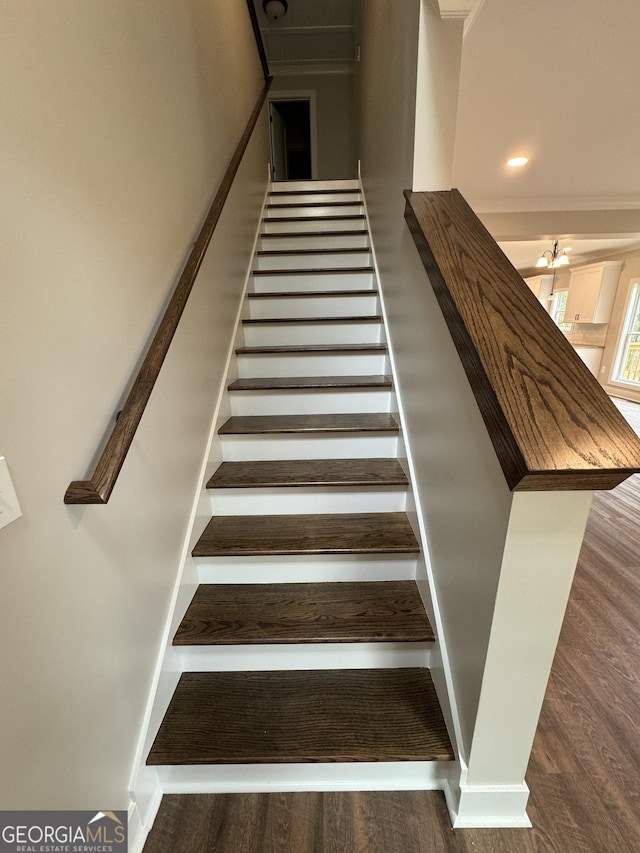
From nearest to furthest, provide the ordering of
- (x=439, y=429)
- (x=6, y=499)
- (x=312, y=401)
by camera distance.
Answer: (x=6, y=499) < (x=439, y=429) < (x=312, y=401)

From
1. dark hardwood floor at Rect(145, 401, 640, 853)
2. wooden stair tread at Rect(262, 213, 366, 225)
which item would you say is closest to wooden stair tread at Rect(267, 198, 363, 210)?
wooden stair tread at Rect(262, 213, 366, 225)

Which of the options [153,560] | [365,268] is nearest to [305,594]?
[153,560]

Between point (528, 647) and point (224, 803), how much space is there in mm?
901

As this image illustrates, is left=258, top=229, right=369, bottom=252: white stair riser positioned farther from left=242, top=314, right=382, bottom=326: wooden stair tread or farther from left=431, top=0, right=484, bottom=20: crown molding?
left=431, top=0, right=484, bottom=20: crown molding

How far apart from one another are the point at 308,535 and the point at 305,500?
17cm

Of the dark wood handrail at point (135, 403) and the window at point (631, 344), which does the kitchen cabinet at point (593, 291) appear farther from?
the dark wood handrail at point (135, 403)

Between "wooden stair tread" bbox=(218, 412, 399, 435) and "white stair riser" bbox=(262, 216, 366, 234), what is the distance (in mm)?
1818

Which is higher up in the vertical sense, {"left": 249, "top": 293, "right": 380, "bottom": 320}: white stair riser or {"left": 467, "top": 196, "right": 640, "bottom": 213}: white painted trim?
{"left": 467, "top": 196, "right": 640, "bottom": 213}: white painted trim

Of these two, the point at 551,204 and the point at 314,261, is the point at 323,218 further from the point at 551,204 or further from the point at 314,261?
the point at 551,204

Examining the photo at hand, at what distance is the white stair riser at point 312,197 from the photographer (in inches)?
132

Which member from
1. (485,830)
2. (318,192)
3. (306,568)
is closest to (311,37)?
(318,192)

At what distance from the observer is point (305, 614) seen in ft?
4.02

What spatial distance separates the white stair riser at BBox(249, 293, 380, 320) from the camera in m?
2.26

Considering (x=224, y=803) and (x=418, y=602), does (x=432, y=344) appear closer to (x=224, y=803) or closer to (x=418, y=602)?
(x=418, y=602)
